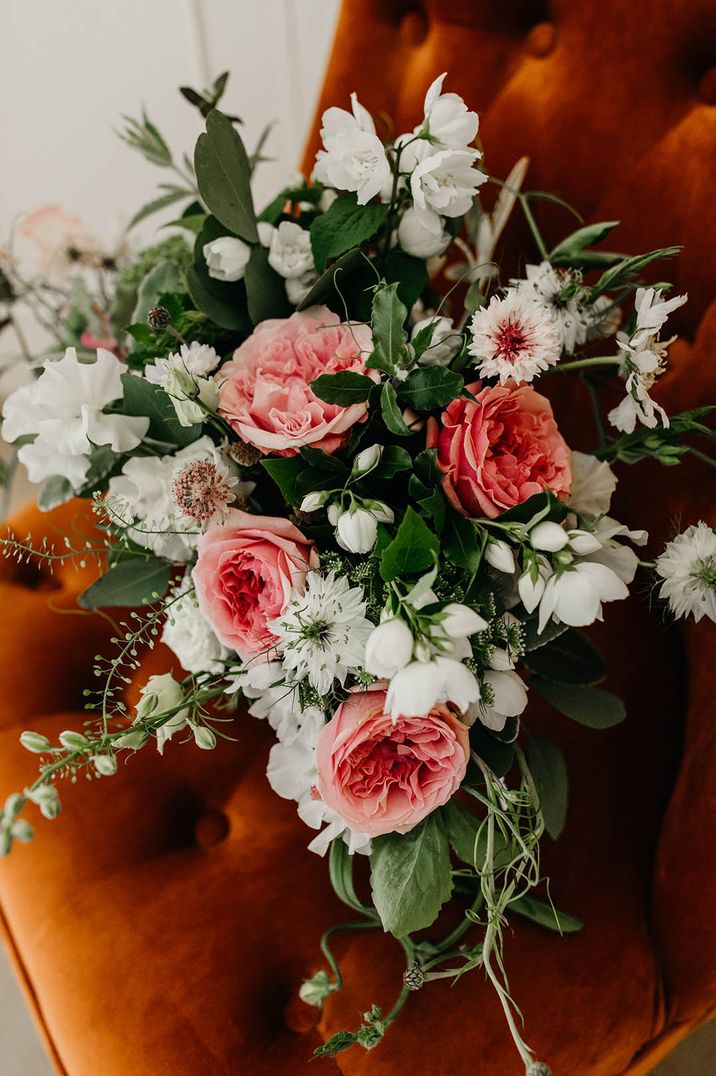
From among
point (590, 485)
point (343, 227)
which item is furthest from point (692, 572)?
point (343, 227)

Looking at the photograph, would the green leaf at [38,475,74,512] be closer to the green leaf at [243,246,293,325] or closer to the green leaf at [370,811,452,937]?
the green leaf at [243,246,293,325]

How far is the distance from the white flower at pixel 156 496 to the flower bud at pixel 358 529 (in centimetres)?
10

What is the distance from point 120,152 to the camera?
1.35m

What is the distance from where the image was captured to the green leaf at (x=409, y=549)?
0.38 m

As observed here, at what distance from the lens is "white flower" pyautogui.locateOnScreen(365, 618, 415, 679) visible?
1.15 feet

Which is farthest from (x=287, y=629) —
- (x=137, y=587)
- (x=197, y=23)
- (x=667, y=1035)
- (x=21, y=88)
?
(x=21, y=88)

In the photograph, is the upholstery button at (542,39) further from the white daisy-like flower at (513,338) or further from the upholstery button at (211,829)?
the upholstery button at (211,829)

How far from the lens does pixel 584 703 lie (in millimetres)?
529

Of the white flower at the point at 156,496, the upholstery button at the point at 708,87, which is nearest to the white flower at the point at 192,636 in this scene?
the white flower at the point at 156,496

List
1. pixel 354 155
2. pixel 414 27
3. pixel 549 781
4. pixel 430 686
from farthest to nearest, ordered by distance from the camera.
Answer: pixel 414 27 < pixel 549 781 < pixel 354 155 < pixel 430 686

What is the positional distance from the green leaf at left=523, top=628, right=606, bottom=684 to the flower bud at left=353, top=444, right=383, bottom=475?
190mm

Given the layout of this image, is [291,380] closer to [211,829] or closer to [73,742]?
[73,742]

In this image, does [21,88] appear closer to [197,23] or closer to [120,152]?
[120,152]

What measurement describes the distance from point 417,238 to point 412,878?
0.41 metres
